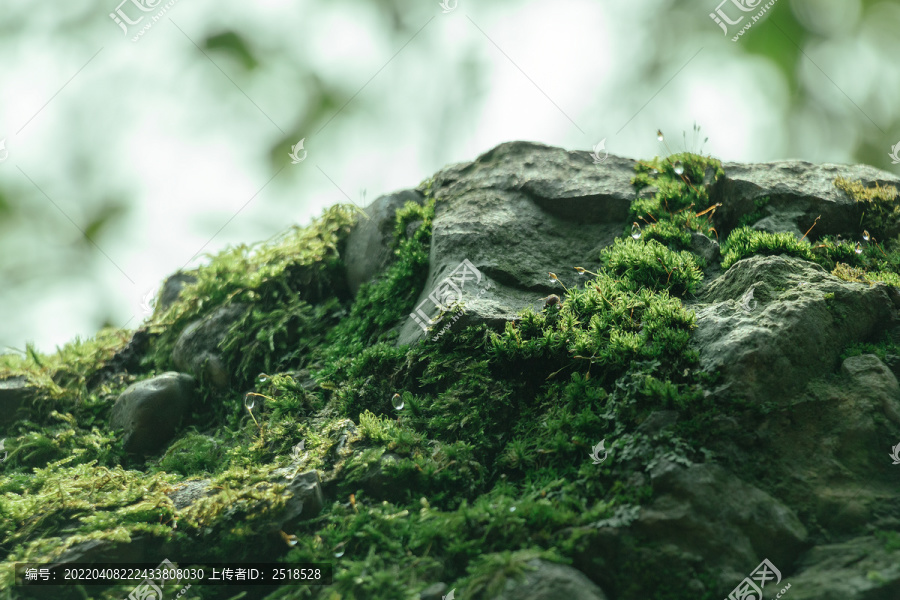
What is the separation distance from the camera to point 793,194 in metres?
4.95

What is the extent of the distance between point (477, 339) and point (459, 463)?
933 mm

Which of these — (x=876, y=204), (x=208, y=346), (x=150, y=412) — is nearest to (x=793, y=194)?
(x=876, y=204)

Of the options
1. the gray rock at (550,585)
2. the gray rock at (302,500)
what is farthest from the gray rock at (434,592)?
the gray rock at (302,500)

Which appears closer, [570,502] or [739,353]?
[570,502]

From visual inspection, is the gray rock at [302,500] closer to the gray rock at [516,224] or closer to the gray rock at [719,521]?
the gray rock at [516,224]

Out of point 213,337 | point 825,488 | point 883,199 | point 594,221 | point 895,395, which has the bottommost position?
point 825,488

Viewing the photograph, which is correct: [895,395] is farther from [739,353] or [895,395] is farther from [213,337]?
[213,337]

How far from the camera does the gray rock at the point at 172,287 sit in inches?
263

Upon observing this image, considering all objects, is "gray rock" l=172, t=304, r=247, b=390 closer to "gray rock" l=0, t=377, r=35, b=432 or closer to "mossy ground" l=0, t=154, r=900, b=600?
"mossy ground" l=0, t=154, r=900, b=600

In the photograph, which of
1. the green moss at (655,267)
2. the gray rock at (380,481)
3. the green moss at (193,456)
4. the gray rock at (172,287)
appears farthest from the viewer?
the gray rock at (172,287)

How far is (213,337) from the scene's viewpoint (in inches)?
216

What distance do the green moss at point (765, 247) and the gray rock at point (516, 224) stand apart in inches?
39.6

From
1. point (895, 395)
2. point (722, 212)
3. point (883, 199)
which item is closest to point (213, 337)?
point (722, 212)

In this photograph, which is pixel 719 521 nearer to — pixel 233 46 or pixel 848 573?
pixel 848 573
